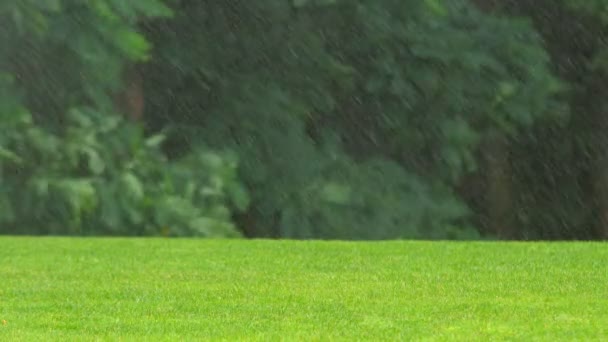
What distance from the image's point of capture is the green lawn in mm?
7547

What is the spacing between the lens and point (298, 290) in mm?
9148

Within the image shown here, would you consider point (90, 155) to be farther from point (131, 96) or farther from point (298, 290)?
point (298, 290)

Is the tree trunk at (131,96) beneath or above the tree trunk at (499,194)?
above

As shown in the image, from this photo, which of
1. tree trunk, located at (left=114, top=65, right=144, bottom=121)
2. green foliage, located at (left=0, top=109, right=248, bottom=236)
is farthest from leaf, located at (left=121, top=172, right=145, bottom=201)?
tree trunk, located at (left=114, top=65, right=144, bottom=121)

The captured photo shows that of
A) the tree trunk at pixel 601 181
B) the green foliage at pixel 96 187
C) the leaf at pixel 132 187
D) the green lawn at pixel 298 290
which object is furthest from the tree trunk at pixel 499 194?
the green lawn at pixel 298 290

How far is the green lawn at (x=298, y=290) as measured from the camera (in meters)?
7.55

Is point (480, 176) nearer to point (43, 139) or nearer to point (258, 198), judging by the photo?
point (258, 198)

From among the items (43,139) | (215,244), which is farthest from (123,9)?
(215,244)

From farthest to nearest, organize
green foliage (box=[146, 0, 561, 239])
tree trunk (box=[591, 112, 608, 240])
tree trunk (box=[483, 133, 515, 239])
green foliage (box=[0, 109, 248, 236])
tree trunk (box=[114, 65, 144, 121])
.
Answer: tree trunk (box=[483, 133, 515, 239]) < tree trunk (box=[591, 112, 608, 240]) < tree trunk (box=[114, 65, 144, 121]) < green foliage (box=[146, 0, 561, 239]) < green foliage (box=[0, 109, 248, 236])

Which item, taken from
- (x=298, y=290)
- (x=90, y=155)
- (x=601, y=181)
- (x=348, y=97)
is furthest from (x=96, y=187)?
(x=298, y=290)

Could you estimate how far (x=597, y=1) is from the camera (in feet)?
54.2

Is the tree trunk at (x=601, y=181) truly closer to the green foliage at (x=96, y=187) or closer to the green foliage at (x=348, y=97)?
the green foliage at (x=348, y=97)

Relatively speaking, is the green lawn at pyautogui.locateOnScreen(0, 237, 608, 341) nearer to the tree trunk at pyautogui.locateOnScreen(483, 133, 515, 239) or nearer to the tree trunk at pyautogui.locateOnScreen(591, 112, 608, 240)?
the tree trunk at pyautogui.locateOnScreen(483, 133, 515, 239)

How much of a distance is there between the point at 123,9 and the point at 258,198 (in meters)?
2.59
